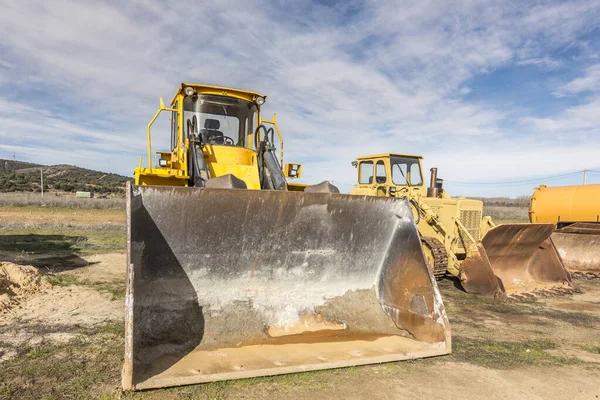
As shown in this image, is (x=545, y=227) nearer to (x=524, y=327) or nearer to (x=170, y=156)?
(x=524, y=327)

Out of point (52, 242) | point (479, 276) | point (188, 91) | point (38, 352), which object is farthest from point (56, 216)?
point (479, 276)

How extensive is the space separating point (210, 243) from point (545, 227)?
243 inches

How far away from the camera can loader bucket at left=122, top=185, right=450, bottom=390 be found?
363cm

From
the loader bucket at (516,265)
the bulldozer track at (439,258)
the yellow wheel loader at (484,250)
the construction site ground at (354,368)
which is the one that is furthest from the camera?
the bulldozer track at (439,258)

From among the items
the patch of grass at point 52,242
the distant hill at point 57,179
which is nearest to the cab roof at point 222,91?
the patch of grass at point 52,242

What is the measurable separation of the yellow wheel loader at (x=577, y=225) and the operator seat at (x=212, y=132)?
318 inches

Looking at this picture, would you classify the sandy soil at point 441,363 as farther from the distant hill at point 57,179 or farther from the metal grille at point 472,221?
the distant hill at point 57,179

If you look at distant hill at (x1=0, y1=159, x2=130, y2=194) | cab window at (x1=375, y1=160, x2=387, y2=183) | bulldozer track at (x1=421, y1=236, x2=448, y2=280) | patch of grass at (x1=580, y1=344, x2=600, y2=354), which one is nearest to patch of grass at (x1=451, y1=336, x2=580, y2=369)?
patch of grass at (x1=580, y1=344, x2=600, y2=354)

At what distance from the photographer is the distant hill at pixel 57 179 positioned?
138ft

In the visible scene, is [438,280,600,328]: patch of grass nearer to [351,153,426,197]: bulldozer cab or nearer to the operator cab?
[351,153,426,197]: bulldozer cab

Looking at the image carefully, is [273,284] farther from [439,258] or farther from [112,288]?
[439,258]

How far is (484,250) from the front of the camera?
22.0 ft

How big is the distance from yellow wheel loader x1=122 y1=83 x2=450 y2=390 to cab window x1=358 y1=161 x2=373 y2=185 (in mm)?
5023

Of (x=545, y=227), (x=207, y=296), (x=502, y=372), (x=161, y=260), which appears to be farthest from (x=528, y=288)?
(x=161, y=260)
